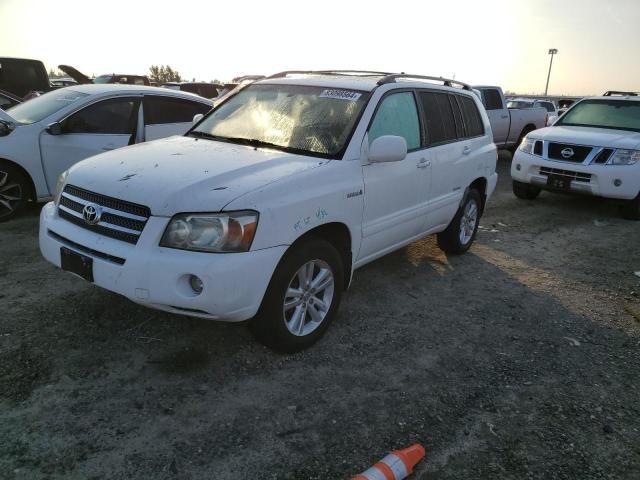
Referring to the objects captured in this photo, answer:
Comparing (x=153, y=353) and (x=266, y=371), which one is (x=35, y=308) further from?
(x=266, y=371)

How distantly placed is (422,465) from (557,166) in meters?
6.45

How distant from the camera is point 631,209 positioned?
765cm

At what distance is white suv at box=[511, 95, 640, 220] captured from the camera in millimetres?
7379

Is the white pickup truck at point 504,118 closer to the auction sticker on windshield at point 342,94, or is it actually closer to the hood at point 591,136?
the hood at point 591,136

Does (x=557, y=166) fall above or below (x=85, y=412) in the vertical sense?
above

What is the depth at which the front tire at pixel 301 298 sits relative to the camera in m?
3.12

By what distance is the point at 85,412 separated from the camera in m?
2.73

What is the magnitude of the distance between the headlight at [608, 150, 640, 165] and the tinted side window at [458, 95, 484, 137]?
3090mm

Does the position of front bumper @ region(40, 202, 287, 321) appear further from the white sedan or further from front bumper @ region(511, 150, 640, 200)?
front bumper @ region(511, 150, 640, 200)

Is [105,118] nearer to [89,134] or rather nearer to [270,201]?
[89,134]

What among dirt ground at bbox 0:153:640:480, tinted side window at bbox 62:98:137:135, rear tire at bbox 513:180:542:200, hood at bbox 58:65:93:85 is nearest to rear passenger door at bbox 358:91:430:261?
dirt ground at bbox 0:153:640:480

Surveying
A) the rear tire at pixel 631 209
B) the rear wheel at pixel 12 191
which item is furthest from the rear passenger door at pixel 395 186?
the rear tire at pixel 631 209

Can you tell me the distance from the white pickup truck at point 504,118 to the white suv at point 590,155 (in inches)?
146

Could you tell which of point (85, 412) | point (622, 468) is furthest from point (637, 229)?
point (85, 412)
